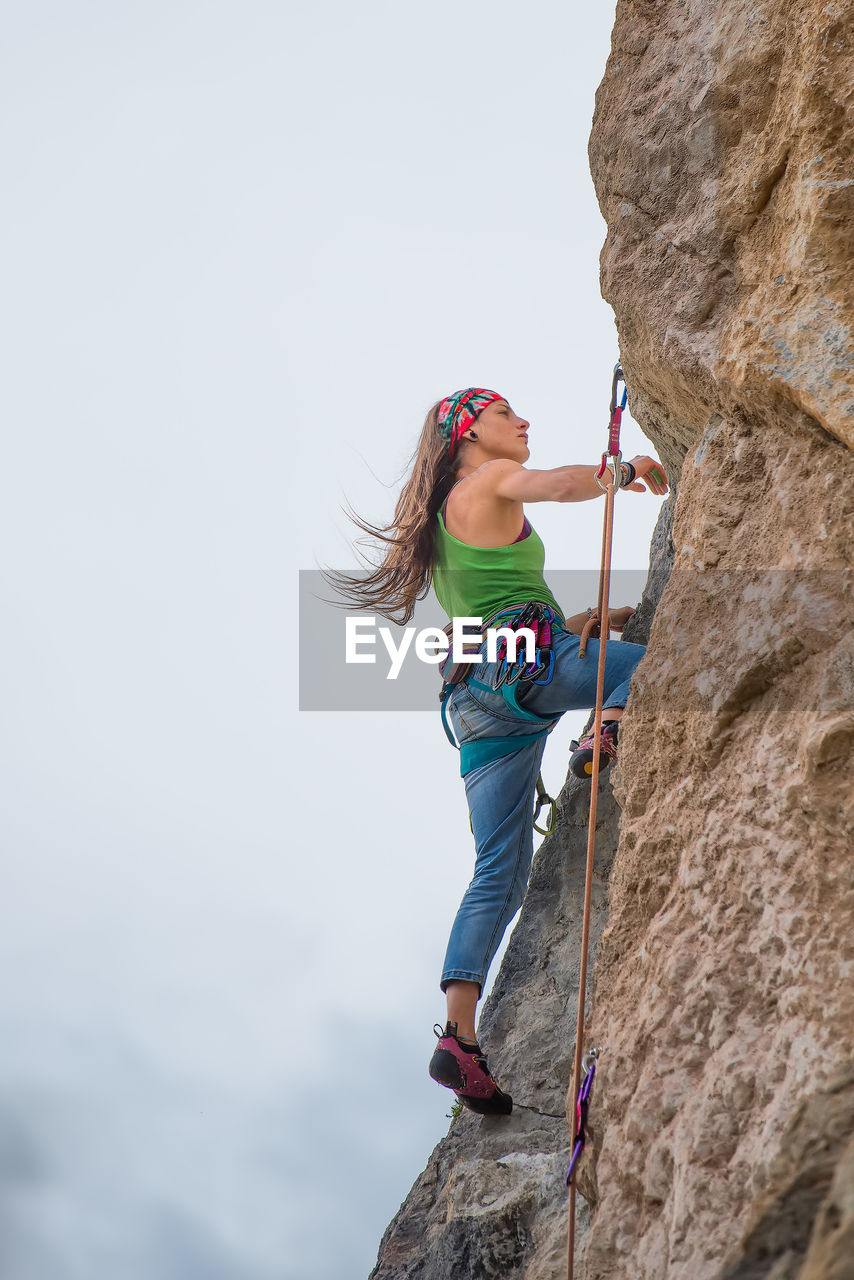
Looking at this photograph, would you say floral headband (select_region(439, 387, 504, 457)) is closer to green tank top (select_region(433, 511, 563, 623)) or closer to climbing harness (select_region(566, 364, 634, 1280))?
green tank top (select_region(433, 511, 563, 623))

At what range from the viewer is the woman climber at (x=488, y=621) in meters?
Answer: 3.75

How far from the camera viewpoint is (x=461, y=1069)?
12.2 ft

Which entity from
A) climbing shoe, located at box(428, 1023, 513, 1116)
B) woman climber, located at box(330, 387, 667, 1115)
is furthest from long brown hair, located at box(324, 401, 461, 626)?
climbing shoe, located at box(428, 1023, 513, 1116)

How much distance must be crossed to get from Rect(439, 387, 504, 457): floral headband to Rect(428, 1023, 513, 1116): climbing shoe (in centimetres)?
224

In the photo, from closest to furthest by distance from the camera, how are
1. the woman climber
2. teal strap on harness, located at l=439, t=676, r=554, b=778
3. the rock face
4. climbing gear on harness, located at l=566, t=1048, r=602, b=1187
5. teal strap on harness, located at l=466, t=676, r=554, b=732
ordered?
the rock face → climbing gear on harness, located at l=566, t=1048, r=602, b=1187 → the woman climber → teal strap on harness, located at l=466, t=676, r=554, b=732 → teal strap on harness, located at l=439, t=676, r=554, b=778

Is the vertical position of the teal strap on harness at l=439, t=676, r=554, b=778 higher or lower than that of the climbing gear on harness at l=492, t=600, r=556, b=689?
lower

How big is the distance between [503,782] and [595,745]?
84cm

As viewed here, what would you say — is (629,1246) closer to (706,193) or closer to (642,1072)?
(642,1072)

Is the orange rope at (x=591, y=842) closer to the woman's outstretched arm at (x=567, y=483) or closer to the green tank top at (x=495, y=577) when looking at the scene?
the woman's outstretched arm at (x=567, y=483)

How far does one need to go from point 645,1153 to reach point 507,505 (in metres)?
2.37

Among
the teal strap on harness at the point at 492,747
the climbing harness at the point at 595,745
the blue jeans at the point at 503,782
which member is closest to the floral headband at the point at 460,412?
the climbing harness at the point at 595,745

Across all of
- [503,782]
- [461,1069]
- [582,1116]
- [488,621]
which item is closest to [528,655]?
[488,621]

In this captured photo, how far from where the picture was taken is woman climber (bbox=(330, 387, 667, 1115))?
3746 mm

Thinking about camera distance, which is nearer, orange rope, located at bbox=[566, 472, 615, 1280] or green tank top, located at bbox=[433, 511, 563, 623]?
orange rope, located at bbox=[566, 472, 615, 1280]
